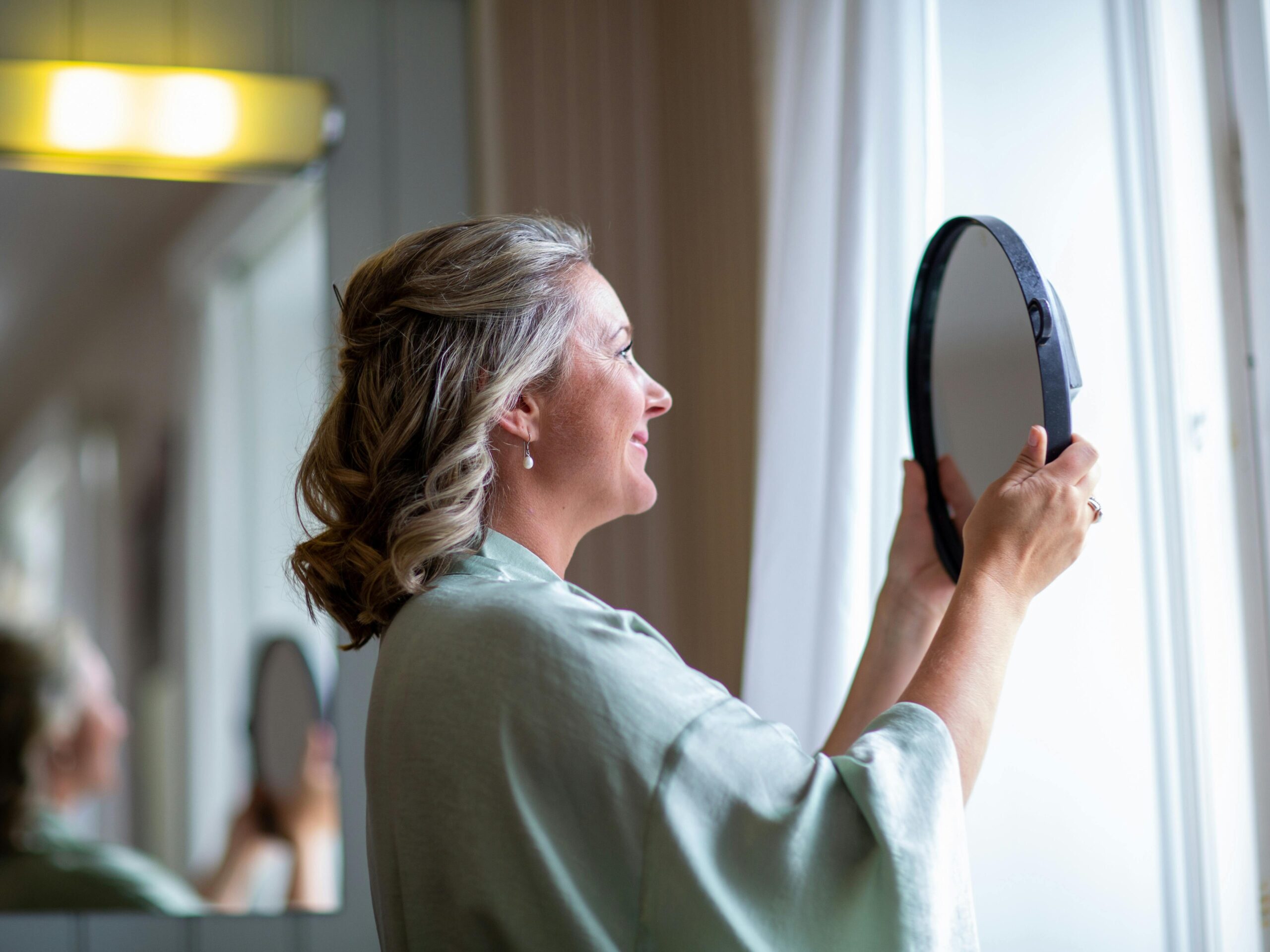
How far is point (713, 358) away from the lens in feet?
5.70

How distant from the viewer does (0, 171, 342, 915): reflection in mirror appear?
64.7 inches

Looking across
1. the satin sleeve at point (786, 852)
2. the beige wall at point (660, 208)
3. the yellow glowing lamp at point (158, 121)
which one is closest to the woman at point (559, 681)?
the satin sleeve at point (786, 852)

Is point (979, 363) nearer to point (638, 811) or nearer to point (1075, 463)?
point (1075, 463)

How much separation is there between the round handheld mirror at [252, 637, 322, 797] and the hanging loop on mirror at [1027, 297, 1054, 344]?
1.23 meters

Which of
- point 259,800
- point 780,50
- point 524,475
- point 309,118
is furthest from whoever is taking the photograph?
point 309,118

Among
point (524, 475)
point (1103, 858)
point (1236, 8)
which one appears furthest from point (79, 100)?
point (1103, 858)

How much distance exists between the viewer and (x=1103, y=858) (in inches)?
42.8

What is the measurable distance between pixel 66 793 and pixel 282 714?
296 mm

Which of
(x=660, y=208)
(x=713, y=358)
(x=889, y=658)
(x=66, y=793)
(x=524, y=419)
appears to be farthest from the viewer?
(x=660, y=208)

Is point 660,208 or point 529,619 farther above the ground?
point 660,208

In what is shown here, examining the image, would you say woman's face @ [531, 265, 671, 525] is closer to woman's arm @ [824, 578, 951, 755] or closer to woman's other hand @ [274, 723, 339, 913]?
woman's arm @ [824, 578, 951, 755]

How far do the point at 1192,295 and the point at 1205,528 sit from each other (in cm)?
21

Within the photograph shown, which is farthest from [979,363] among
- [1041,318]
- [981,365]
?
[1041,318]

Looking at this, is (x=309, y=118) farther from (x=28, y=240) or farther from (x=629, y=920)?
(x=629, y=920)
